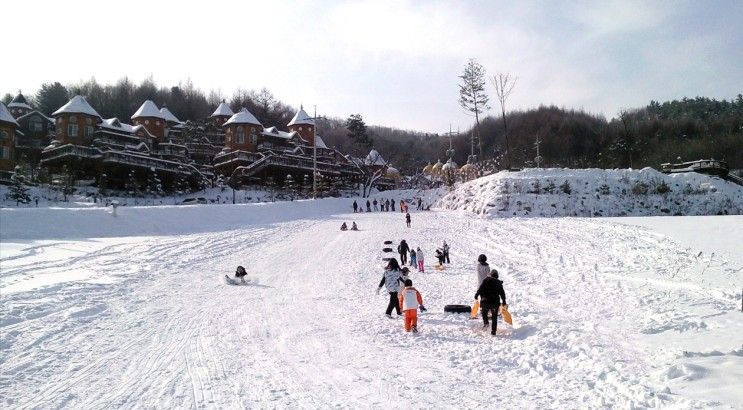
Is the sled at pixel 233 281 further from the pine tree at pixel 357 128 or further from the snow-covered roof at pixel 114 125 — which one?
the pine tree at pixel 357 128

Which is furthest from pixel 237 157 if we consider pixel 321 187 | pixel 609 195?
pixel 609 195

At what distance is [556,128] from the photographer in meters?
96.5

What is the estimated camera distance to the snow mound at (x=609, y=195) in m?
31.0

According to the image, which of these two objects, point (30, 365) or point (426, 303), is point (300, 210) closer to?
point (426, 303)

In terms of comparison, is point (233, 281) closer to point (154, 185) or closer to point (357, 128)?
point (154, 185)

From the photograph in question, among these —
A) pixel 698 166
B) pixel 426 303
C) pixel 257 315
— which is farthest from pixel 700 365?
pixel 698 166

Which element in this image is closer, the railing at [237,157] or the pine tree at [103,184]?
the pine tree at [103,184]

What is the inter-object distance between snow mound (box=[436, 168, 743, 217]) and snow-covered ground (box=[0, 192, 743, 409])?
10.1 metres

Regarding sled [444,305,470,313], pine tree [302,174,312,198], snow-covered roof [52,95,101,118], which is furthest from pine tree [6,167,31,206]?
sled [444,305,470,313]

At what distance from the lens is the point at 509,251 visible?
20.7 metres

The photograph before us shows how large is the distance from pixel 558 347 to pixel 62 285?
12268mm

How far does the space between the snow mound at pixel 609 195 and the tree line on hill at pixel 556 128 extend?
76.3 feet

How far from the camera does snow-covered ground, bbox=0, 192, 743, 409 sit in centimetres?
657

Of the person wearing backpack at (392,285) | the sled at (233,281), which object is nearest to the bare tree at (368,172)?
the sled at (233,281)
